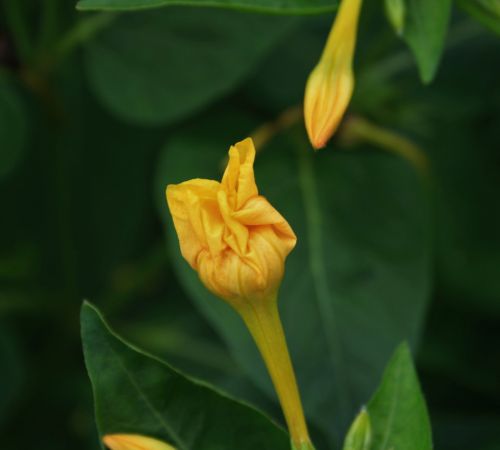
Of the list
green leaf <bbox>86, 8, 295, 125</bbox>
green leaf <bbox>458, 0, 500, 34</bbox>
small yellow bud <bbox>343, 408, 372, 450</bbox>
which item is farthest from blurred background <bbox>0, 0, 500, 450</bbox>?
small yellow bud <bbox>343, 408, 372, 450</bbox>

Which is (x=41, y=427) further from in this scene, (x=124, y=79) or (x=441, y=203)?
(x=441, y=203)

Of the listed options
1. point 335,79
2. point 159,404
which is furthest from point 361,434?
point 335,79

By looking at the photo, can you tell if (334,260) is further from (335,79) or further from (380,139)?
(335,79)

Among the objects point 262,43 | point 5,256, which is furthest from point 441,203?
point 5,256

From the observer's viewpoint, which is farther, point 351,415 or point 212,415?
point 351,415

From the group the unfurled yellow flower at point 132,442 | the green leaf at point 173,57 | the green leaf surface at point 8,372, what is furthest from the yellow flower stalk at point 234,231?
the green leaf surface at point 8,372
